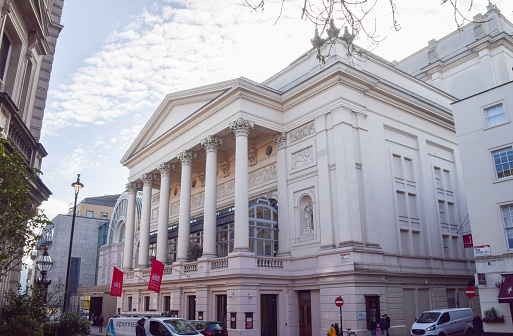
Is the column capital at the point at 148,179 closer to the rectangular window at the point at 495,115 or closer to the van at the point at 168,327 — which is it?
the van at the point at 168,327

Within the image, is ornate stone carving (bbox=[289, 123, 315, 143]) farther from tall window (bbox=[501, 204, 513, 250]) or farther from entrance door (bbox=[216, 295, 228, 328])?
tall window (bbox=[501, 204, 513, 250])

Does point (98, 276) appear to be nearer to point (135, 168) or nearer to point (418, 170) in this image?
point (135, 168)

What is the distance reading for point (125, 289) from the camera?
38.9 metres

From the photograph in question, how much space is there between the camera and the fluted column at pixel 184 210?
32.2 metres

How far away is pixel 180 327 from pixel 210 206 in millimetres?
12113

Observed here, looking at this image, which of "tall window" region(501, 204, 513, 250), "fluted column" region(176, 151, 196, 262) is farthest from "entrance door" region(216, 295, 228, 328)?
"tall window" region(501, 204, 513, 250)

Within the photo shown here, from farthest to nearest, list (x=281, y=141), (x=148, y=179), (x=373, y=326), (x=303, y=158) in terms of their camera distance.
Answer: (x=148, y=179) < (x=281, y=141) < (x=303, y=158) < (x=373, y=326)

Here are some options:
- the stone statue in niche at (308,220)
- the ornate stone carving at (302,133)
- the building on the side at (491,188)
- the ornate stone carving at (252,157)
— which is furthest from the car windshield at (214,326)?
the ornate stone carving at (252,157)

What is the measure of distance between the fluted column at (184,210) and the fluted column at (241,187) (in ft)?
19.8

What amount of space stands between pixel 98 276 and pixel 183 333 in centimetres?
6075

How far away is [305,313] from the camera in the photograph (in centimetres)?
2722

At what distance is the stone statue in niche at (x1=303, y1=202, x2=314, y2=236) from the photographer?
28047 millimetres

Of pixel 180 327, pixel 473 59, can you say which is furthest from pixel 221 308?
pixel 473 59

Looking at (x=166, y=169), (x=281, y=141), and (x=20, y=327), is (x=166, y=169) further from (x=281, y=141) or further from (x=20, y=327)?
(x=20, y=327)
